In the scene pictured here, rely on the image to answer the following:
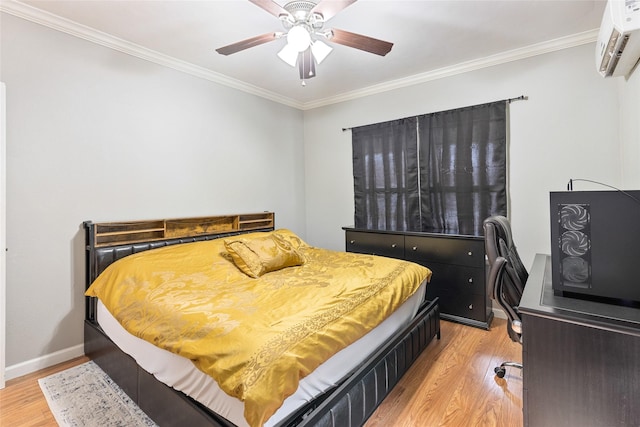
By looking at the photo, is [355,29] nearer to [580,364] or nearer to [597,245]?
[597,245]

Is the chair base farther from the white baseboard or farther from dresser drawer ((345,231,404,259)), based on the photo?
the white baseboard

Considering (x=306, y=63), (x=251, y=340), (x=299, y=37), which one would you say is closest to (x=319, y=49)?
(x=306, y=63)

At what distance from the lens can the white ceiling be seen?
2.19 metres

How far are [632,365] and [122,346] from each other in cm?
251

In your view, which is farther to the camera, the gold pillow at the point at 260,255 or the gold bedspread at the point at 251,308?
the gold pillow at the point at 260,255

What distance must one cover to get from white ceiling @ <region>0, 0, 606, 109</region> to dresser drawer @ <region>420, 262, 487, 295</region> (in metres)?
2.10

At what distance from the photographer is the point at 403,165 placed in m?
3.64

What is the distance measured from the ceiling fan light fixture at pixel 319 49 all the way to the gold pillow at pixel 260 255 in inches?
59.7

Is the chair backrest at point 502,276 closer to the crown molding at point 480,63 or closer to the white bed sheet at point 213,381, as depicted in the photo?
the white bed sheet at point 213,381

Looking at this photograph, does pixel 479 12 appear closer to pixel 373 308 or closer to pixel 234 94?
pixel 373 308

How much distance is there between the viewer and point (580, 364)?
3.67 feet

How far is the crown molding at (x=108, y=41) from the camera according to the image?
2.15 metres

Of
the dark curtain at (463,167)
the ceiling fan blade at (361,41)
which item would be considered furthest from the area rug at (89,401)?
the dark curtain at (463,167)

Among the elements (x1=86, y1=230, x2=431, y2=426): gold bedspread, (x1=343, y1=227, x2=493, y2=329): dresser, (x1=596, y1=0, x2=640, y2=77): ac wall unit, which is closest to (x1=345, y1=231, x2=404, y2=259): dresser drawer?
(x1=343, y1=227, x2=493, y2=329): dresser
